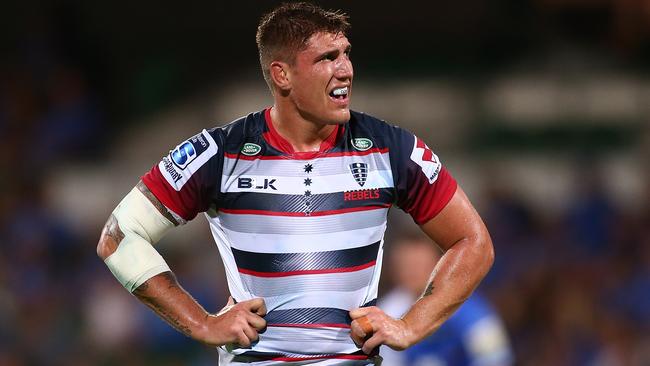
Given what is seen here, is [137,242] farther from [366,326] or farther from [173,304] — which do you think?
[366,326]

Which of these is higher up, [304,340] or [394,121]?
[304,340]

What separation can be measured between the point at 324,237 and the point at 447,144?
660 cm

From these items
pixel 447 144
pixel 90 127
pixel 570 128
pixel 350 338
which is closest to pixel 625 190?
pixel 570 128

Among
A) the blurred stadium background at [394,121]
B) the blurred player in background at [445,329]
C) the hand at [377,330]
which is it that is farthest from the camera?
the blurred stadium background at [394,121]

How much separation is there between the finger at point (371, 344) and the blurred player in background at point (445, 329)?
1983mm

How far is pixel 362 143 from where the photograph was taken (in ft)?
12.4

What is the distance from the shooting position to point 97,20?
11.7 meters

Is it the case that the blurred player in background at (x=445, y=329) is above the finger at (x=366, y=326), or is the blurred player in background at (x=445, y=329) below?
below

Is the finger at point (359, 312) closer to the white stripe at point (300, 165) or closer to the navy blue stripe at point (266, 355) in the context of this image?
the navy blue stripe at point (266, 355)

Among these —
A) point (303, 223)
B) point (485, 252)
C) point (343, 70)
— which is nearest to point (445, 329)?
point (485, 252)

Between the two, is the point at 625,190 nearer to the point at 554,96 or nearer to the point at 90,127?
the point at 554,96

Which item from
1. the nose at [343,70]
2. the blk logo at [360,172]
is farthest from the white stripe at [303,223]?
the nose at [343,70]

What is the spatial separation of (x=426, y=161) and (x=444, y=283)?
0.41m

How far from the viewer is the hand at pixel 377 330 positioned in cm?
357
